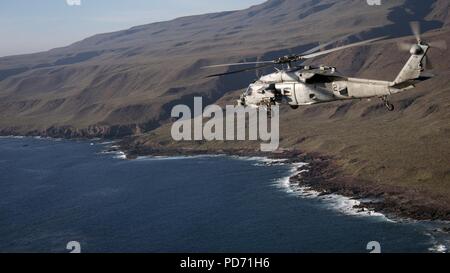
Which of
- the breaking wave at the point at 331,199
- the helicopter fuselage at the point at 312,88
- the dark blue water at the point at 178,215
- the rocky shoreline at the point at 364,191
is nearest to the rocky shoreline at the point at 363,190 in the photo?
the rocky shoreline at the point at 364,191

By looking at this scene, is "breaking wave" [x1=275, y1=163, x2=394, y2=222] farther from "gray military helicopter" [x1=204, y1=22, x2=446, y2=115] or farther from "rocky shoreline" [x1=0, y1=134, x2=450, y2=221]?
"gray military helicopter" [x1=204, y1=22, x2=446, y2=115]

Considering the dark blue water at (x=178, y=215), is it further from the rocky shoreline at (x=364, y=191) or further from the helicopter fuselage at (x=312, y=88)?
the helicopter fuselage at (x=312, y=88)

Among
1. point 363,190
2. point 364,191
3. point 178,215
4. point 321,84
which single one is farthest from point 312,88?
point 363,190

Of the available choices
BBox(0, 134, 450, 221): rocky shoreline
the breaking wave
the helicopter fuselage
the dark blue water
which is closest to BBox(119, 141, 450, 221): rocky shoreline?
BBox(0, 134, 450, 221): rocky shoreline

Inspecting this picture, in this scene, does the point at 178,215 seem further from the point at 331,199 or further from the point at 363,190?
the point at 363,190

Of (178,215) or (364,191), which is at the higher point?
(364,191)

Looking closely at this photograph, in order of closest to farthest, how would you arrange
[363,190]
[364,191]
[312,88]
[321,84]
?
[321,84] < [312,88] < [364,191] < [363,190]
